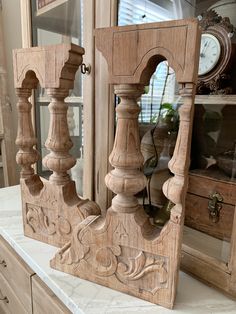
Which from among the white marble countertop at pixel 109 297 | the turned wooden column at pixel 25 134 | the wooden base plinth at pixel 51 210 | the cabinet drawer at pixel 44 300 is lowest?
the cabinet drawer at pixel 44 300

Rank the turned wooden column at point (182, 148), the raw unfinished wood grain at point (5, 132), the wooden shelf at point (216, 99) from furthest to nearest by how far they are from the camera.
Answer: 1. the raw unfinished wood grain at point (5, 132)
2. the wooden shelf at point (216, 99)
3. the turned wooden column at point (182, 148)

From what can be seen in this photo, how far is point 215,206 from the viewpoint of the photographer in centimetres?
58

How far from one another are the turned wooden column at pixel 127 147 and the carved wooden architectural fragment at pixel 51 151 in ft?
0.60

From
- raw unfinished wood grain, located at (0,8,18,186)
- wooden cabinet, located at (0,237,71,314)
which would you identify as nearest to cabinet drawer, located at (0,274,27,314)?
wooden cabinet, located at (0,237,71,314)

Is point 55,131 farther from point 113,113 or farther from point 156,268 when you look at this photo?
point 156,268

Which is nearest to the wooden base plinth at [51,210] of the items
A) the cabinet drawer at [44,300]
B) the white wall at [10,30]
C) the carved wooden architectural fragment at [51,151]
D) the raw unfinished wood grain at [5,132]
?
the carved wooden architectural fragment at [51,151]

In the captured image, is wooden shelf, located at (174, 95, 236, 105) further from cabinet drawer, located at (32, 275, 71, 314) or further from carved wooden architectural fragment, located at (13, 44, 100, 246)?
cabinet drawer, located at (32, 275, 71, 314)

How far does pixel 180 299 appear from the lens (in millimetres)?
556

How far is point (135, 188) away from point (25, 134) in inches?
15.3

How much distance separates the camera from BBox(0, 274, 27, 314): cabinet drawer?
2.58 feet

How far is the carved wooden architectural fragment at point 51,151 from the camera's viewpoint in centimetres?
61

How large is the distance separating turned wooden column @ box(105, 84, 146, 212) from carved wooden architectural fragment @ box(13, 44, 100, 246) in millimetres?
184

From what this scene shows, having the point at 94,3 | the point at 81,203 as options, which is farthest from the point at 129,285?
the point at 94,3

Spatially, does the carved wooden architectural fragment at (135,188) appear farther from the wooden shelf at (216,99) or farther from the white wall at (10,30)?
the white wall at (10,30)
